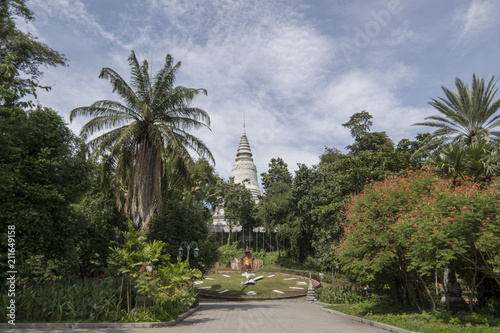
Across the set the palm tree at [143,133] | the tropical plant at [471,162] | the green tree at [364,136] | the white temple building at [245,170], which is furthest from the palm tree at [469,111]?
the white temple building at [245,170]

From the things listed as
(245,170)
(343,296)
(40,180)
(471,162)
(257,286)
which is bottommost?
(257,286)

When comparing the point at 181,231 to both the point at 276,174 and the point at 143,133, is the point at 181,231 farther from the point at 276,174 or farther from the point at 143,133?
the point at 276,174

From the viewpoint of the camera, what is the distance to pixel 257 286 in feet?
97.8

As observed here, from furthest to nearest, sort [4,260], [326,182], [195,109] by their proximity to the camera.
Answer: [326,182]
[195,109]
[4,260]

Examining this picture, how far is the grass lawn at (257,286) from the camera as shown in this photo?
2791cm

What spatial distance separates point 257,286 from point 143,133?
17839mm

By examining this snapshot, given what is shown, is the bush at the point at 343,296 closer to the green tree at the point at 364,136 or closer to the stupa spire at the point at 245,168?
the green tree at the point at 364,136

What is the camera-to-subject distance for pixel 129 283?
12.0 m

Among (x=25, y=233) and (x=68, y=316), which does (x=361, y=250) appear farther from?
(x=25, y=233)

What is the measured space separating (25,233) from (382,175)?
19.3 metres

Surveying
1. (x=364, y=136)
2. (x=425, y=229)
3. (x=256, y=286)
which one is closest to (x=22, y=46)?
(x=425, y=229)

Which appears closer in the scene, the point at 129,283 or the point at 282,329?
the point at 282,329

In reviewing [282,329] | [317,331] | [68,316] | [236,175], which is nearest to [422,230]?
[317,331]

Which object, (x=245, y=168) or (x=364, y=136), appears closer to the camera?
(x=364, y=136)
